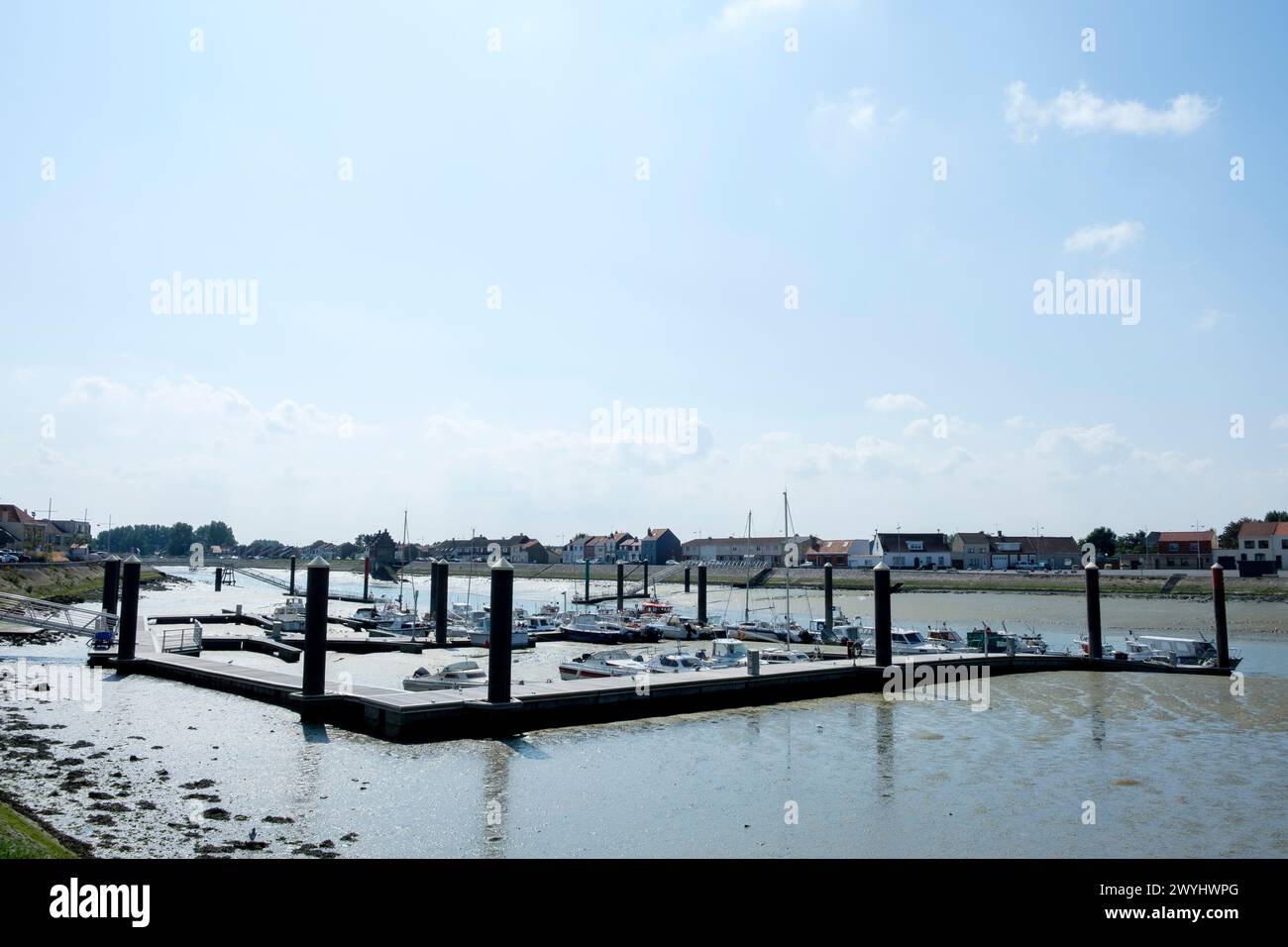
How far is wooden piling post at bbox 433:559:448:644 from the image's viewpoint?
50250 mm

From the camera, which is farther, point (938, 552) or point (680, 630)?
point (938, 552)

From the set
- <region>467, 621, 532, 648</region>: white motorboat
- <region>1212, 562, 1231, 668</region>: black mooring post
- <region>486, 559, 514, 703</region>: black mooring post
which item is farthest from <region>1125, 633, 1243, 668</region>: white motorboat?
<region>467, 621, 532, 648</region>: white motorboat

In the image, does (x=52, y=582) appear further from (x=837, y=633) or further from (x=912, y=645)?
(x=912, y=645)

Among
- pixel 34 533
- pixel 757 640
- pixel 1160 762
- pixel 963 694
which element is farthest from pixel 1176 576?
pixel 34 533

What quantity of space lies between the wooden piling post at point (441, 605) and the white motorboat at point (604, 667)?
1388 cm

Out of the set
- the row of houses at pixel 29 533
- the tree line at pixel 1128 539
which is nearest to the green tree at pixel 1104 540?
the tree line at pixel 1128 539

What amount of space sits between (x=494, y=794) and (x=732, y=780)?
551cm

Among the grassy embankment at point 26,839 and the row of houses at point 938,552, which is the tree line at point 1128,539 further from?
the grassy embankment at point 26,839

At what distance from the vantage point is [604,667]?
119 feet

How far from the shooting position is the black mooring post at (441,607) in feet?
165

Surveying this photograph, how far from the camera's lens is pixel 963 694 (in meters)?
33.4

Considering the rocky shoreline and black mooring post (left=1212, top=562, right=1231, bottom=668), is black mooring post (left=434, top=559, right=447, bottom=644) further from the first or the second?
black mooring post (left=1212, top=562, right=1231, bottom=668)

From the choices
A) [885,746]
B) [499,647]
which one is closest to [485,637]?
[499,647]
